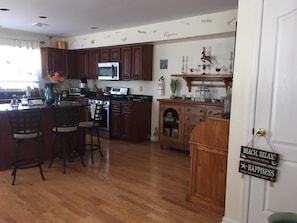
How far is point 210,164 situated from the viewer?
109 inches

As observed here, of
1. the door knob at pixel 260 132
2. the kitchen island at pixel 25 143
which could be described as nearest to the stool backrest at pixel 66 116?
the kitchen island at pixel 25 143

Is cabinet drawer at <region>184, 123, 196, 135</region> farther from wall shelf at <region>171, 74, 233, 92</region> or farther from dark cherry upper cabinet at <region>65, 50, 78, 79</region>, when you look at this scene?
dark cherry upper cabinet at <region>65, 50, 78, 79</region>

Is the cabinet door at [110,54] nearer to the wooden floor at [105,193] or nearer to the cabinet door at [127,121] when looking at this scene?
the cabinet door at [127,121]

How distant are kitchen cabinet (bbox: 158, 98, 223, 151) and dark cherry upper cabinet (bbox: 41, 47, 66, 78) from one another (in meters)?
3.38

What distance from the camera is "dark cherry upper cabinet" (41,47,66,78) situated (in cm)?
670

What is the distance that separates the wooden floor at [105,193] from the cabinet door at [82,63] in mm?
3254

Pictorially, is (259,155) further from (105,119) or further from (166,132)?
(105,119)

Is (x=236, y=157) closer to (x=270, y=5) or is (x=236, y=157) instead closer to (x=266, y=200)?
(x=266, y=200)

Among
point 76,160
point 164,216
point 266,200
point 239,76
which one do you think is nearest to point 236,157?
point 266,200

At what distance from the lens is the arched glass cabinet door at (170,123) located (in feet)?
16.8

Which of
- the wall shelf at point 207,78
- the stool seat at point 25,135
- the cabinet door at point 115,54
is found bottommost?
the stool seat at point 25,135

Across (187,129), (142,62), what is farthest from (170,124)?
(142,62)

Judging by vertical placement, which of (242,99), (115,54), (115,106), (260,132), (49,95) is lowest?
(115,106)

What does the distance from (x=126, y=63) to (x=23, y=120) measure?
2.88 m
